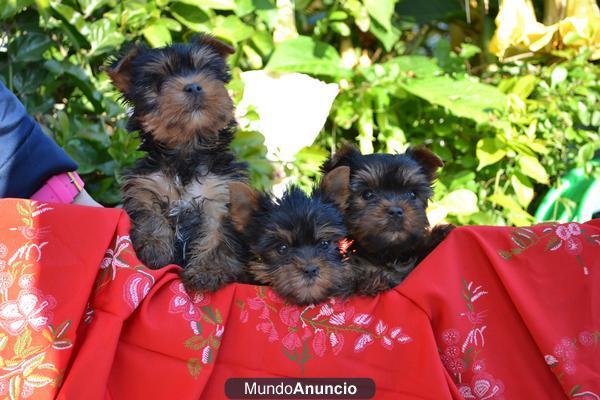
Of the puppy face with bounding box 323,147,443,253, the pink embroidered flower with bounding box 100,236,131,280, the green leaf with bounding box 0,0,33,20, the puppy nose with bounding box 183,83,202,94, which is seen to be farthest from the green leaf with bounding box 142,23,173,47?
the pink embroidered flower with bounding box 100,236,131,280

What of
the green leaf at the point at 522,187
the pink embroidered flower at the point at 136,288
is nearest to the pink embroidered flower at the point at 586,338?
the pink embroidered flower at the point at 136,288

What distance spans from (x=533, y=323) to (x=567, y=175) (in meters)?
3.31

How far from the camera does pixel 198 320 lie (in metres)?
2.55

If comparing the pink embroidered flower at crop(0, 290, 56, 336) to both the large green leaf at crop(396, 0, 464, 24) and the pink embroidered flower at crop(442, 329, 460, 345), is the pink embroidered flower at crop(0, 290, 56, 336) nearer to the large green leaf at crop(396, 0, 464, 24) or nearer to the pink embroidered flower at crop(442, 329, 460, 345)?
the pink embroidered flower at crop(442, 329, 460, 345)

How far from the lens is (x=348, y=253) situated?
2969 millimetres

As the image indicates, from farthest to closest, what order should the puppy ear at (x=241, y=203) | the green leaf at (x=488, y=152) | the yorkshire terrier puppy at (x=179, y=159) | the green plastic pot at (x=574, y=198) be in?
the green leaf at (x=488, y=152) → the green plastic pot at (x=574, y=198) → the yorkshire terrier puppy at (x=179, y=159) → the puppy ear at (x=241, y=203)

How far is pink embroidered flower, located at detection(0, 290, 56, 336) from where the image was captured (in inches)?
93.6

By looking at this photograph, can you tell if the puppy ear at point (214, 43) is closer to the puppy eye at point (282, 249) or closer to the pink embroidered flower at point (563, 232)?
the puppy eye at point (282, 249)

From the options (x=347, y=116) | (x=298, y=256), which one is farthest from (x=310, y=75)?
(x=298, y=256)

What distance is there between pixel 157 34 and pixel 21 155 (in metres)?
2.00

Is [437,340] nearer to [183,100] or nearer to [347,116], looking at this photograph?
[183,100]

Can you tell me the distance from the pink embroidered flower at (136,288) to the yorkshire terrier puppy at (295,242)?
43 cm

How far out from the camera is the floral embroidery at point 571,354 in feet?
8.34

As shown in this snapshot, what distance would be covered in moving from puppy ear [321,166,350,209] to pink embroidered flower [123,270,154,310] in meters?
0.81
